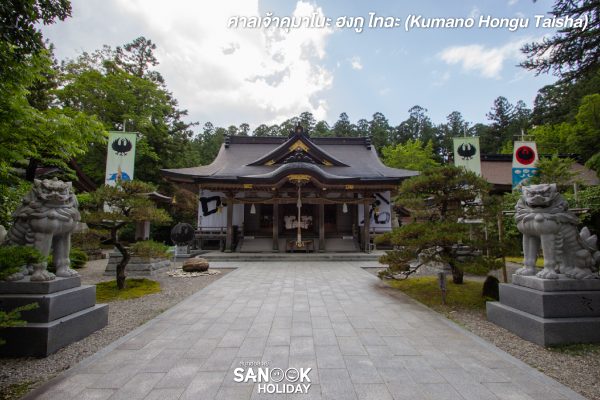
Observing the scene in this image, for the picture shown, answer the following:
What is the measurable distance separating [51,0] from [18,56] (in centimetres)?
77

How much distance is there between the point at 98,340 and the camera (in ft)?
12.9

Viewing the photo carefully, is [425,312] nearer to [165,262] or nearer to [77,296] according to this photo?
[77,296]

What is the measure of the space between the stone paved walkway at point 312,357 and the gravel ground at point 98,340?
266 millimetres

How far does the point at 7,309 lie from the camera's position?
342 centimetres

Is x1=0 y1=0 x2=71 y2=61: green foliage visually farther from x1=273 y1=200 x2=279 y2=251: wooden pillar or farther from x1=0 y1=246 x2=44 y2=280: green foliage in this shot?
x1=273 y1=200 x2=279 y2=251: wooden pillar

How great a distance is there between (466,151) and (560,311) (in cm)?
1008

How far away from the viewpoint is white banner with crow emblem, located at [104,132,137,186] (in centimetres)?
1079

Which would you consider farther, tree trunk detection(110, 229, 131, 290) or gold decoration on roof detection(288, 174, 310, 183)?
gold decoration on roof detection(288, 174, 310, 183)

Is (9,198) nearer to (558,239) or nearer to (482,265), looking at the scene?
(482,265)

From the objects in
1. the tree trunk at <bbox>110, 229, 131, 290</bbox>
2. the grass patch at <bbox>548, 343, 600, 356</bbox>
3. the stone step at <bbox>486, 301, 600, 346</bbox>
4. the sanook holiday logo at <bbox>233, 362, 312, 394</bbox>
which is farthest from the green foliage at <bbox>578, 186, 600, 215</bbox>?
the tree trunk at <bbox>110, 229, 131, 290</bbox>

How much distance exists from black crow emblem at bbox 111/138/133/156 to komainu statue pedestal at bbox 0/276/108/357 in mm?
8220

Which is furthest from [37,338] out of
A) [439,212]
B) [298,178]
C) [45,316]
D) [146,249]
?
[298,178]

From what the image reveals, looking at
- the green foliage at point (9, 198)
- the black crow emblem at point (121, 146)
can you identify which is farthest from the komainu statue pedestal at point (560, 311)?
the black crow emblem at point (121, 146)


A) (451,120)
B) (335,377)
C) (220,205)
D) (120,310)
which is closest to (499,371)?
(335,377)
